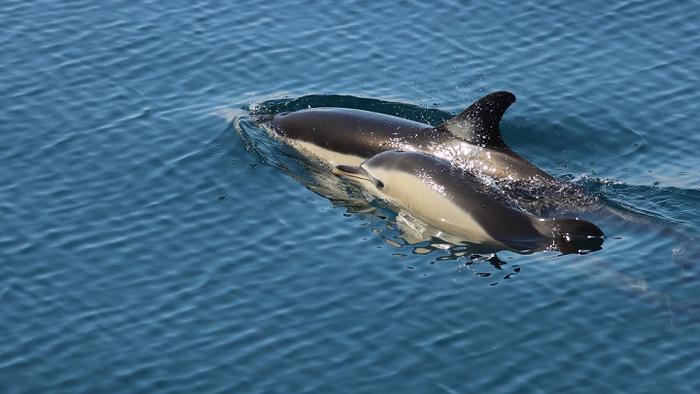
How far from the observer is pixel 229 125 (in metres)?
26.3

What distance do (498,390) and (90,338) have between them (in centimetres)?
622

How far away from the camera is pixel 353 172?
960 inches

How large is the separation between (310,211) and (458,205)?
8.74 ft

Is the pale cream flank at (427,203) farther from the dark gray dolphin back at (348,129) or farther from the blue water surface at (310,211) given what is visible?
the dark gray dolphin back at (348,129)

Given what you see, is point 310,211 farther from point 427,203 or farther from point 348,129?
point 348,129

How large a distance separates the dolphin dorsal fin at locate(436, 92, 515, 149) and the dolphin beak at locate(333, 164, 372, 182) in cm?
173

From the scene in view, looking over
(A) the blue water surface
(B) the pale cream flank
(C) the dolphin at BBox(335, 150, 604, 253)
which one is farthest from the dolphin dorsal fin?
(A) the blue water surface

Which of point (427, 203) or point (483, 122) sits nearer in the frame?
point (427, 203)

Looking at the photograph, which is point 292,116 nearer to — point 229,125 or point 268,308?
point 229,125

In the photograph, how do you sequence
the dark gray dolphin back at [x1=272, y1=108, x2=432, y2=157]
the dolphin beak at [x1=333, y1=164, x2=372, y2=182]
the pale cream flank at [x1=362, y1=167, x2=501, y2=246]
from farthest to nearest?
1. the dark gray dolphin back at [x1=272, y1=108, x2=432, y2=157]
2. the dolphin beak at [x1=333, y1=164, x2=372, y2=182]
3. the pale cream flank at [x1=362, y1=167, x2=501, y2=246]

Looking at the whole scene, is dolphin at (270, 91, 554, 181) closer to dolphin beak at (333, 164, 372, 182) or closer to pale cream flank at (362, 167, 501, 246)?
dolphin beak at (333, 164, 372, 182)

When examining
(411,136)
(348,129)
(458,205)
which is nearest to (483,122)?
(411,136)

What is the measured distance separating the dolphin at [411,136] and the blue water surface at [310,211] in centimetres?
100

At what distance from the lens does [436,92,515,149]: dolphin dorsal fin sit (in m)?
23.3
